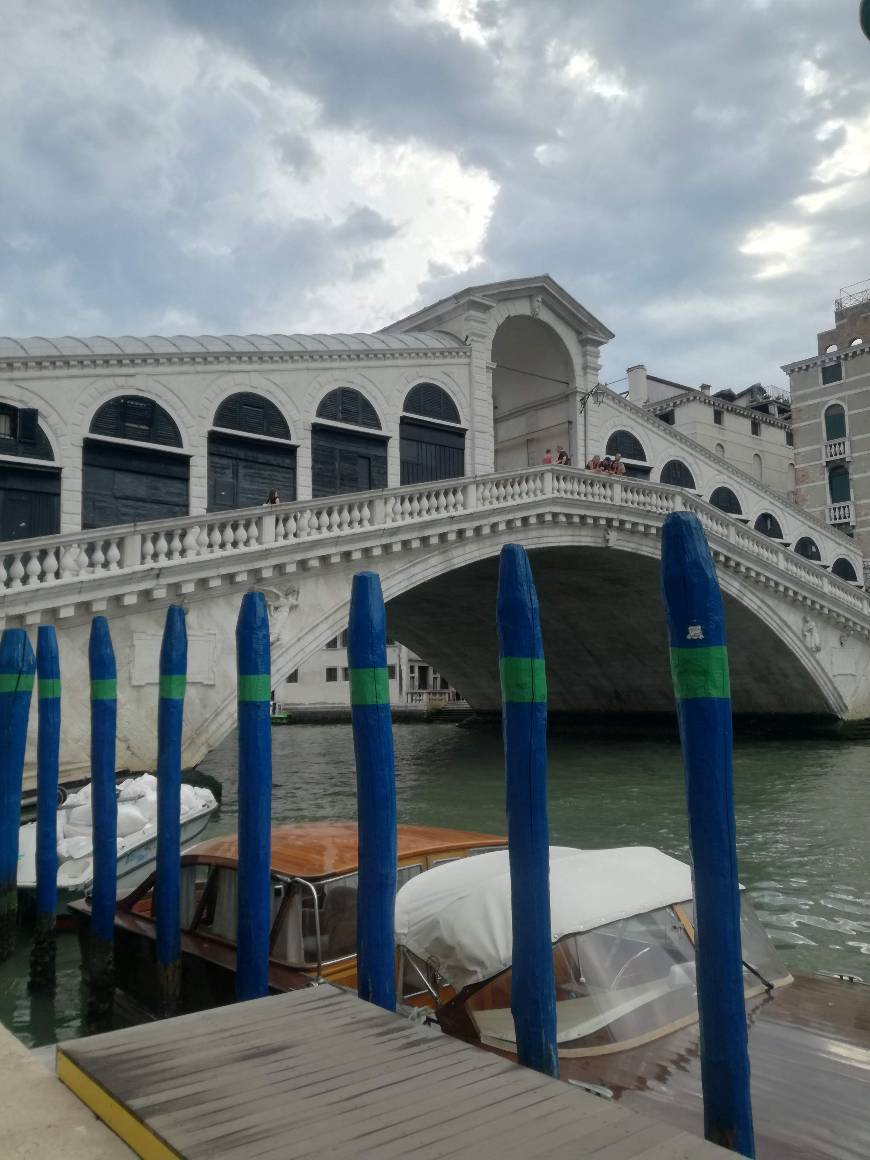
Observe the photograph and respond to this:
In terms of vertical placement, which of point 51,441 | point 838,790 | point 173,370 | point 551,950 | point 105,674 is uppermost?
point 173,370

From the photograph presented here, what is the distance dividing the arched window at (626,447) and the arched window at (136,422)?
1094cm

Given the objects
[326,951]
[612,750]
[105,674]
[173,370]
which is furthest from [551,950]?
[612,750]

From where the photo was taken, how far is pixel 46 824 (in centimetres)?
648

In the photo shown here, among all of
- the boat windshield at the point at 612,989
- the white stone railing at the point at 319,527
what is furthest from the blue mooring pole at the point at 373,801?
the white stone railing at the point at 319,527

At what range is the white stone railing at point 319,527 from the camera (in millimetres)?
10672

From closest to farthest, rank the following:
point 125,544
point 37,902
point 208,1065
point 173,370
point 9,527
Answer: point 208,1065 → point 37,902 → point 125,544 → point 9,527 → point 173,370

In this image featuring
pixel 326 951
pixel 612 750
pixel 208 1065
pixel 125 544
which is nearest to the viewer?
pixel 208 1065

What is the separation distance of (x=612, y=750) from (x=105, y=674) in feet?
50.8

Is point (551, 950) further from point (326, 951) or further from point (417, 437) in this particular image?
point (417, 437)

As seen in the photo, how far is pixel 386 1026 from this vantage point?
A: 2879 mm

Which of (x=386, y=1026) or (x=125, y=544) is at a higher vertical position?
(x=125, y=544)

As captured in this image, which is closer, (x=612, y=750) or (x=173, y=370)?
(x=173, y=370)

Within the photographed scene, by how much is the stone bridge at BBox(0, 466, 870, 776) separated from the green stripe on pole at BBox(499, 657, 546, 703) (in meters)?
8.19

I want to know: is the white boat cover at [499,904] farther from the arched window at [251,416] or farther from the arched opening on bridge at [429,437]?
the arched opening on bridge at [429,437]
